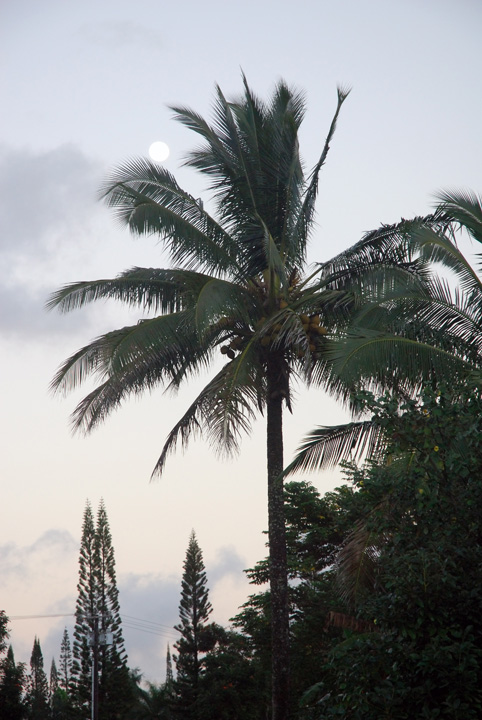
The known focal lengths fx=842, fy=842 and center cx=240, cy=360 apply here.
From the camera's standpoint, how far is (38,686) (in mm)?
80750

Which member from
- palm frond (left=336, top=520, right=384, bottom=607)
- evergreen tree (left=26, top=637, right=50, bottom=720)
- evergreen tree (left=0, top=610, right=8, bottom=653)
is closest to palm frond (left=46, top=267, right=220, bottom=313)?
palm frond (left=336, top=520, right=384, bottom=607)

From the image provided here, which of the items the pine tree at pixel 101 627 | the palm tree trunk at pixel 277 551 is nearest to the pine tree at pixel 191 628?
the pine tree at pixel 101 627

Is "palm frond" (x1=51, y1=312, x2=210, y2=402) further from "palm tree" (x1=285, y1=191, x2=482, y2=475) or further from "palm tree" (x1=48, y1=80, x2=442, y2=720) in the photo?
"palm tree" (x1=285, y1=191, x2=482, y2=475)

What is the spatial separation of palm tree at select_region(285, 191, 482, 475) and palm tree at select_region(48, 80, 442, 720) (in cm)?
130

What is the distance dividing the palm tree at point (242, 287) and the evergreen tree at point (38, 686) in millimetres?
61142

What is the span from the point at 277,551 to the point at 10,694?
2804cm

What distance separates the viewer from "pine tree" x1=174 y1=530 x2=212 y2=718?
124 feet

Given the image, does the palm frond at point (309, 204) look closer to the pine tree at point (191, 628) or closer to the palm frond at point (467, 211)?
the palm frond at point (467, 211)

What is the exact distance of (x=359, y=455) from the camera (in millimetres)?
11156

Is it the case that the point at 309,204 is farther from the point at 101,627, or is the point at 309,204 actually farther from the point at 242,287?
the point at 101,627

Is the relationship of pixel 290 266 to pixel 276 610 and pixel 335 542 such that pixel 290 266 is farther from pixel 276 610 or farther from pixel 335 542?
pixel 335 542

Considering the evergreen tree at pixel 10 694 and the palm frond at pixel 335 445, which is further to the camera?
the evergreen tree at pixel 10 694

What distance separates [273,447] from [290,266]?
298 centimetres

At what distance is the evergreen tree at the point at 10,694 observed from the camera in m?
35.2
